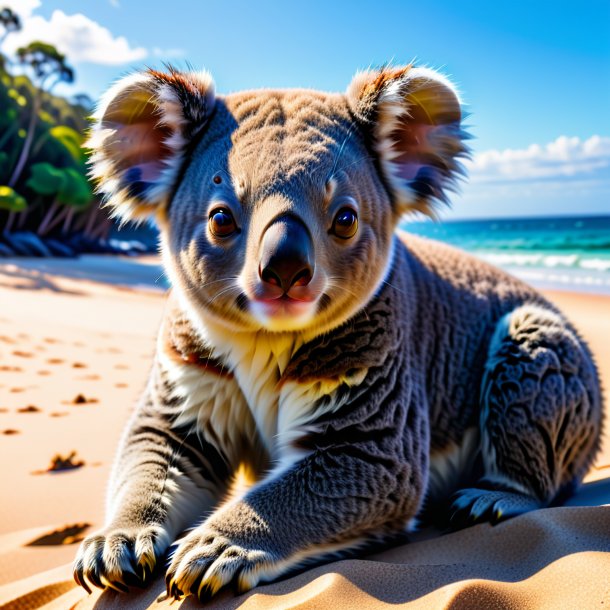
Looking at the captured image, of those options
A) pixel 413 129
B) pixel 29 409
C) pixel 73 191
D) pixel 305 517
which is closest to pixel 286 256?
pixel 305 517

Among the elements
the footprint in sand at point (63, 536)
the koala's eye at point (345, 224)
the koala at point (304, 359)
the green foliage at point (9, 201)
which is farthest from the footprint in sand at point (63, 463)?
the green foliage at point (9, 201)

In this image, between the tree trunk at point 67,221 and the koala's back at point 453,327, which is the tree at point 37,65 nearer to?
→ the tree trunk at point 67,221

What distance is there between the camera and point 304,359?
2318 millimetres

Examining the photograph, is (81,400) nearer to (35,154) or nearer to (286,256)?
(286,256)

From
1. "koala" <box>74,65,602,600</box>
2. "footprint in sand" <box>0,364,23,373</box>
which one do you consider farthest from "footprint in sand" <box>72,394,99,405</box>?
"koala" <box>74,65,602,600</box>

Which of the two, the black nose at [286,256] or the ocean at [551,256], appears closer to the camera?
the black nose at [286,256]

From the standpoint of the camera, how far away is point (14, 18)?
2698cm

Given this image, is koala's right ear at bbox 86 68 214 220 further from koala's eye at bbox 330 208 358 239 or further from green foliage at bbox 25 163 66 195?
green foliage at bbox 25 163 66 195

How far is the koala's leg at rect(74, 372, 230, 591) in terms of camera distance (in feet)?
6.66

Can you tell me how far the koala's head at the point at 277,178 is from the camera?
6.86ft

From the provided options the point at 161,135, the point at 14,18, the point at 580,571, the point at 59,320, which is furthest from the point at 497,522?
the point at 14,18

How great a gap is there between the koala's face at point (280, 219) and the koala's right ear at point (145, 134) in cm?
10

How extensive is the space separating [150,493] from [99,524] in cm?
79

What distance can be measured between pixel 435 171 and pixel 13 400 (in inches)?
144
